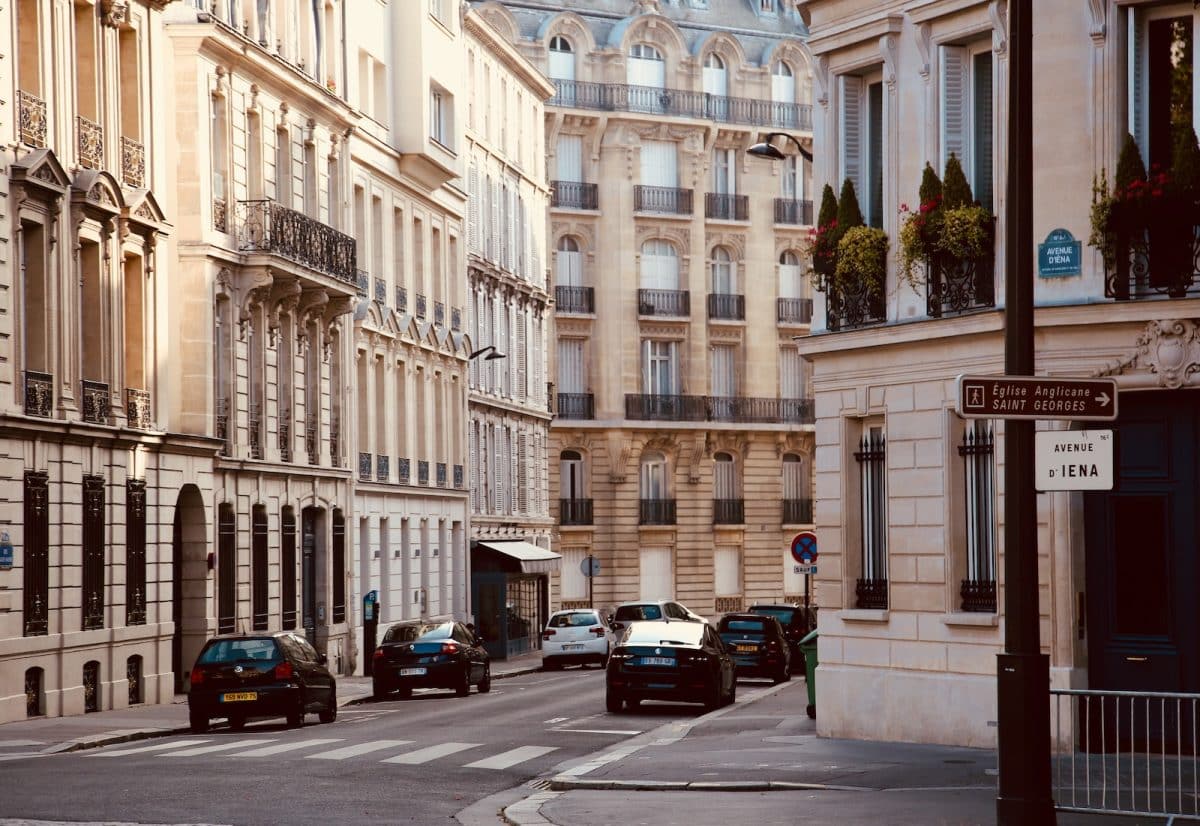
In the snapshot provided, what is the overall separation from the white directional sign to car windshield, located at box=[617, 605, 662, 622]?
38.4 metres

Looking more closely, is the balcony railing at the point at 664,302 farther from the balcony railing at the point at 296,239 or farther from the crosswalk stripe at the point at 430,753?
the crosswalk stripe at the point at 430,753

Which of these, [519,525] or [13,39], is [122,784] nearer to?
[13,39]

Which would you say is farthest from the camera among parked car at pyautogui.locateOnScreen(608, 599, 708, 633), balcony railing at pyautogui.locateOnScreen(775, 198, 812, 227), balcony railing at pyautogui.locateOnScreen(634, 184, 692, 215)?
balcony railing at pyautogui.locateOnScreen(775, 198, 812, 227)

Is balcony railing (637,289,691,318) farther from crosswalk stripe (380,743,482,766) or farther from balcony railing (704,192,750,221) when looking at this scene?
crosswalk stripe (380,743,482,766)

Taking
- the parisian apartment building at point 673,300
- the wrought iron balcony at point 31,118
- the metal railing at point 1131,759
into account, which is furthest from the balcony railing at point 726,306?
the metal railing at point 1131,759

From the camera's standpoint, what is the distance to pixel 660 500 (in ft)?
259

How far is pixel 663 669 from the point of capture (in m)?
31.8

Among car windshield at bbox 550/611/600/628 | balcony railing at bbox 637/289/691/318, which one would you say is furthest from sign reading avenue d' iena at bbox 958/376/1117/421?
balcony railing at bbox 637/289/691/318

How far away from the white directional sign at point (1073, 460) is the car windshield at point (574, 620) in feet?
130

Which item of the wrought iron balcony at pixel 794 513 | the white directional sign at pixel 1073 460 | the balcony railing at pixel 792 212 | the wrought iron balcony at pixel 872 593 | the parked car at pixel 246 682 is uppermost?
the balcony railing at pixel 792 212

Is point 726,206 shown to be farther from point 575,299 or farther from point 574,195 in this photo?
point 575,299

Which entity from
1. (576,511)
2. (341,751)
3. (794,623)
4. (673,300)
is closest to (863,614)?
(341,751)

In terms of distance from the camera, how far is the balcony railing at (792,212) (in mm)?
82875

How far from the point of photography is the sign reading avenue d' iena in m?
13.4
